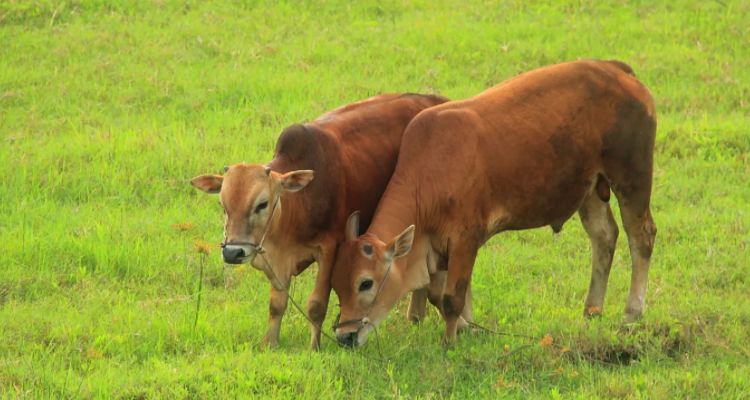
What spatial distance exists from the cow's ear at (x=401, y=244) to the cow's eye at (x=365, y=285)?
21 cm

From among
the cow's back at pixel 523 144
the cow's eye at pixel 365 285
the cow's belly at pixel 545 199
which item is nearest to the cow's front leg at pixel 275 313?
the cow's eye at pixel 365 285

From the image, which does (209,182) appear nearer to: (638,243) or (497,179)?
(497,179)

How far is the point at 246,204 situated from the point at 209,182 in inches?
19.2

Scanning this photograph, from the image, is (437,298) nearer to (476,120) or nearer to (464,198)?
(464,198)

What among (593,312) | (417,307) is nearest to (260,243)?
(417,307)

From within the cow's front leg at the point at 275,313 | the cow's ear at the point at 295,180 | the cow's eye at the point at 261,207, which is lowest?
the cow's front leg at the point at 275,313

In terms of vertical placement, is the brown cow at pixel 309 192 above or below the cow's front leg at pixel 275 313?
above

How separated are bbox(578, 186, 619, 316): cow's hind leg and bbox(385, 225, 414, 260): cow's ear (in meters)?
1.97

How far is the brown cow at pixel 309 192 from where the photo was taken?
6.45 m

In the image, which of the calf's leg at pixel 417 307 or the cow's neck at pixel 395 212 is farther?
the calf's leg at pixel 417 307

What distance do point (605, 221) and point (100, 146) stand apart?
5.26m

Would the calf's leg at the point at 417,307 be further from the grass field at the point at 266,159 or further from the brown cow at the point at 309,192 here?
the brown cow at the point at 309,192

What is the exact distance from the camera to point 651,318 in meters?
7.60

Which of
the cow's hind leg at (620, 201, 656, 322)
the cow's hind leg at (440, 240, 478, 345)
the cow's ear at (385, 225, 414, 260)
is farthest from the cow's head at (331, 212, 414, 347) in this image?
the cow's hind leg at (620, 201, 656, 322)
